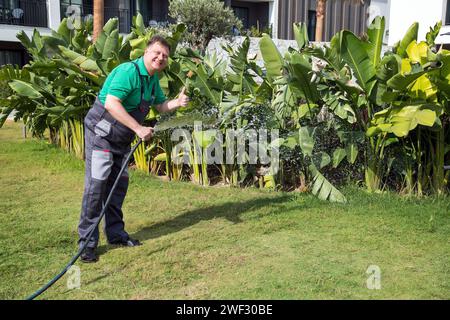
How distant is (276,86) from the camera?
678 centimetres

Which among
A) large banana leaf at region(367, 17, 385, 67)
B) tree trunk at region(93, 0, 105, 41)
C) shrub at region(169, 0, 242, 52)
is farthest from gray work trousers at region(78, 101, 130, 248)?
shrub at region(169, 0, 242, 52)

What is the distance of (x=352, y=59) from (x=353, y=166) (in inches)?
59.7

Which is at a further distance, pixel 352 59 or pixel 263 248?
pixel 352 59

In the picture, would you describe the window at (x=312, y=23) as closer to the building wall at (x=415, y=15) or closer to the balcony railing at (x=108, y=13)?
the building wall at (x=415, y=15)

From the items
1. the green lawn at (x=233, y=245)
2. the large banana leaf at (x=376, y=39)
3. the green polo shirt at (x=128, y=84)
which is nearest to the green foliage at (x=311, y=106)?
the large banana leaf at (x=376, y=39)

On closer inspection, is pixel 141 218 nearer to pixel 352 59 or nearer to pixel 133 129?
pixel 133 129

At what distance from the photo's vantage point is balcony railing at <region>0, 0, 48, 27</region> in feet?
71.3

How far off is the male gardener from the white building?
20.2 m

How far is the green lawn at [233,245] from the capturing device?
3871mm

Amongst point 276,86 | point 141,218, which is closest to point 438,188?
point 276,86

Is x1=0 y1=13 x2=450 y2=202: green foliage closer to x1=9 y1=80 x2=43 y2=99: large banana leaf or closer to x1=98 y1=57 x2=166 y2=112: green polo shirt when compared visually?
x1=9 y1=80 x2=43 y2=99: large banana leaf

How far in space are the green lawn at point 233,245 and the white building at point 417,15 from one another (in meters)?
18.7

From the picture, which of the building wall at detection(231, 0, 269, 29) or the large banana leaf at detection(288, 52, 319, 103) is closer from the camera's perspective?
the large banana leaf at detection(288, 52, 319, 103)

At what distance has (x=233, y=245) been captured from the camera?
479cm
